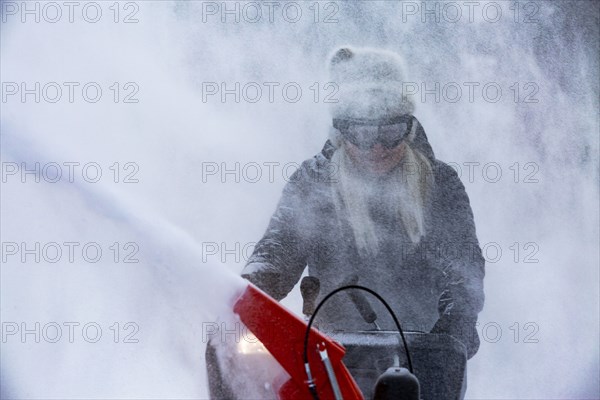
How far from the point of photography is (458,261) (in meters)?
2.78

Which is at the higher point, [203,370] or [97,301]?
[97,301]

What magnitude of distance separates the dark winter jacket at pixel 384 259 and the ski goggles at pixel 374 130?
0.30ft

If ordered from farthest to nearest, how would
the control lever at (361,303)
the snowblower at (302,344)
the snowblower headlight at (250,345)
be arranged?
1. the control lever at (361,303)
2. the snowblower headlight at (250,345)
3. the snowblower at (302,344)

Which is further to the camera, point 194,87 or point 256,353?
point 194,87

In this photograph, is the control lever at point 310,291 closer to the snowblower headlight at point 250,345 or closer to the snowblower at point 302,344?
the snowblower at point 302,344

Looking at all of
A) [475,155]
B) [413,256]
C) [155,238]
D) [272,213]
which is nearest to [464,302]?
[413,256]

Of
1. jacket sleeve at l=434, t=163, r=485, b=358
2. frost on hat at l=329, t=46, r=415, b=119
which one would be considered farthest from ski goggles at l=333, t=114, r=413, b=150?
jacket sleeve at l=434, t=163, r=485, b=358

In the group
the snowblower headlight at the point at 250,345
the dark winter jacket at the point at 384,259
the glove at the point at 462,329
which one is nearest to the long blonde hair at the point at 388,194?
the dark winter jacket at the point at 384,259

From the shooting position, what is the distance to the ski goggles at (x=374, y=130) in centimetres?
281

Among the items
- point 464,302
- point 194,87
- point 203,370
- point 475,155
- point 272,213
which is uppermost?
point 194,87

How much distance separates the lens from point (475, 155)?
2.82 m

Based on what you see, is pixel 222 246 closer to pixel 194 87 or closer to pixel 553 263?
pixel 194 87

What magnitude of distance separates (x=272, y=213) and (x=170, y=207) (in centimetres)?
38

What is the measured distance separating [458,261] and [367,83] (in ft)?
2.51
